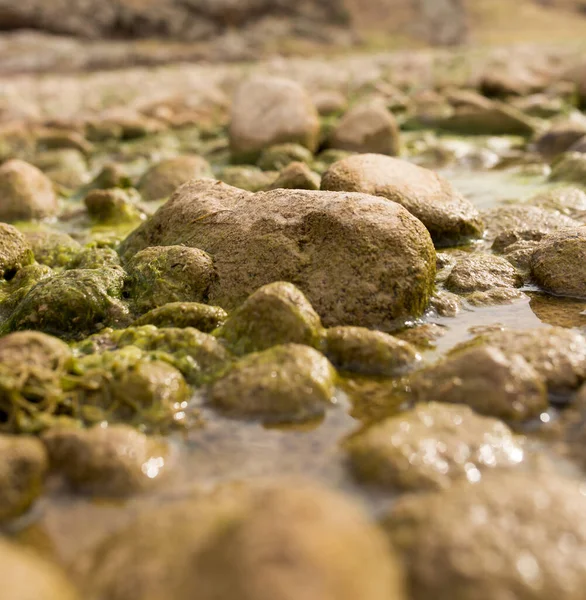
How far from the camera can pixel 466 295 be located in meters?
4.23

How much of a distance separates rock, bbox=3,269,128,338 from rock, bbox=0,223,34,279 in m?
0.89

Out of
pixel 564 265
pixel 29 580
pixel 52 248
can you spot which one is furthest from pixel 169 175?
pixel 29 580

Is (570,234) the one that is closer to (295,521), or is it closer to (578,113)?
(295,521)

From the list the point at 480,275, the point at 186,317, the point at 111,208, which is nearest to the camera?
the point at 186,317

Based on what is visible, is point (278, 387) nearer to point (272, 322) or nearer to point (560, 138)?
point (272, 322)

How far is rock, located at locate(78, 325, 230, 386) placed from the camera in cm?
327

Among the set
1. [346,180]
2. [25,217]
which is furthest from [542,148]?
[25,217]

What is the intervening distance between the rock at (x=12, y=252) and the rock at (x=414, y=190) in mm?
2285

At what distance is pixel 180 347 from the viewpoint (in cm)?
337

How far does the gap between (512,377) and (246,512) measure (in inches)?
54.4

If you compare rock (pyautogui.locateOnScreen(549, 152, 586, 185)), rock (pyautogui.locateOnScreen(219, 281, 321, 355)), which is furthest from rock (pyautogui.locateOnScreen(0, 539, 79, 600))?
rock (pyautogui.locateOnScreen(549, 152, 586, 185))

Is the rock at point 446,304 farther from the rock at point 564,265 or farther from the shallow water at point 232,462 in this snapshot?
the rock at point 564,265

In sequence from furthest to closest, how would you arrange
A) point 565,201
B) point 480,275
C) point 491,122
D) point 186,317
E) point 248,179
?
point 491,122
point 248,179
point 565,201
point 480,275
point 186,317

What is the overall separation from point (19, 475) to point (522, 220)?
173 inches
